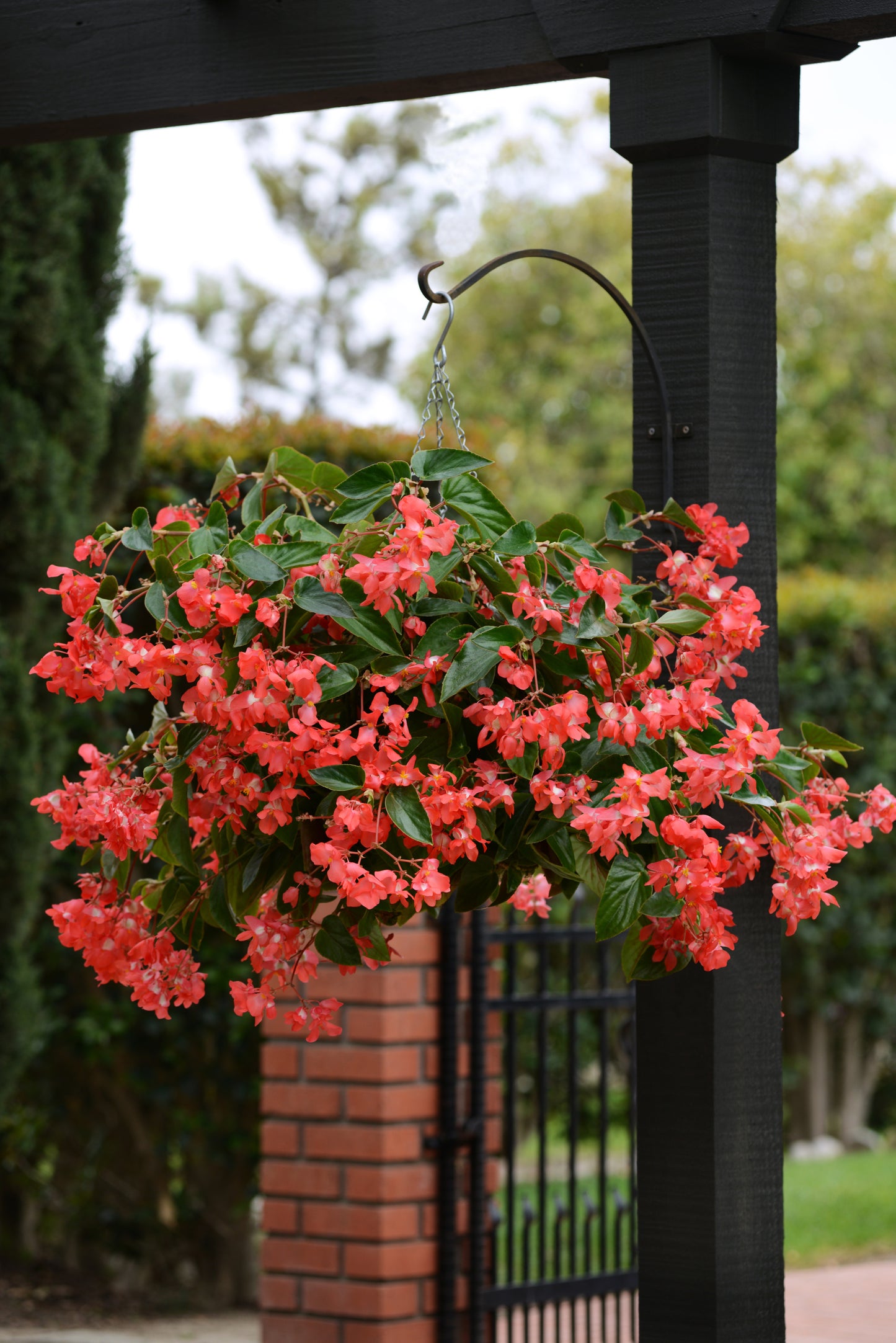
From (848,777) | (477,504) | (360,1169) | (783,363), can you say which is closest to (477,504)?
(477,504)

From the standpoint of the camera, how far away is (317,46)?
2277mm

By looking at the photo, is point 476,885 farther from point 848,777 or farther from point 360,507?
point 848,777

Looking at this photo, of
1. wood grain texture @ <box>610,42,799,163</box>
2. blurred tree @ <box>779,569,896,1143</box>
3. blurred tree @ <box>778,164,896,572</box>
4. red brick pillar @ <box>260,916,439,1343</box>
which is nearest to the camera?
wood grain texture @ <box>610,42,799,163</box>

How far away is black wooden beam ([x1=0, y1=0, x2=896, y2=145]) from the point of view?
1.97 meters

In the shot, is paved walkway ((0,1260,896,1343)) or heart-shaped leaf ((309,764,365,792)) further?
paved walkway ((0,1260,896,1343))

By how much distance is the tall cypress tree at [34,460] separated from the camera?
3971 millimetres

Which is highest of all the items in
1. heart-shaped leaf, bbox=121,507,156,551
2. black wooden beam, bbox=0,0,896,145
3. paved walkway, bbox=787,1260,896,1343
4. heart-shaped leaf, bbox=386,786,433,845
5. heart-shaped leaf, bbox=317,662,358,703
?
black wooden beam, bbox=0,0,896,145

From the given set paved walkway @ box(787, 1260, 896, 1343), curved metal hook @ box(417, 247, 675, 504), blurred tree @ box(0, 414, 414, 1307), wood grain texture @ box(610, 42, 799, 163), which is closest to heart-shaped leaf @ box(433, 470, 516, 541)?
curved metal hook @ box(417, 247, 675, 504)

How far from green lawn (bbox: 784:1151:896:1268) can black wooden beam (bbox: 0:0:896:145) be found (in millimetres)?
4189

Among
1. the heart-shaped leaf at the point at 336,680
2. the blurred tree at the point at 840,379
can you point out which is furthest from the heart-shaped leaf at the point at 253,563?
the blurred tree at the point at 840,379

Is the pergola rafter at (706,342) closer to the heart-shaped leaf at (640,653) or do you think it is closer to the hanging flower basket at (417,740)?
the hanging flower basket at (417,740)

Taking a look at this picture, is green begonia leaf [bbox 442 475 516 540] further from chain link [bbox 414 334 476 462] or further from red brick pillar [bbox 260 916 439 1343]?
red brick pillar [bbox 260 916 439 1343]

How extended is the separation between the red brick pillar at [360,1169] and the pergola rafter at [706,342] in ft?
5.40

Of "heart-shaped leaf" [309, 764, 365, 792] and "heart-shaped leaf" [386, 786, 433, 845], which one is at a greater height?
"heart-shaped leaf" [309, 764, 365, 792]
